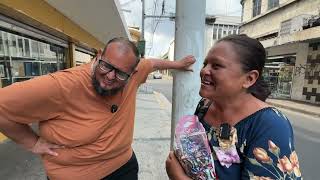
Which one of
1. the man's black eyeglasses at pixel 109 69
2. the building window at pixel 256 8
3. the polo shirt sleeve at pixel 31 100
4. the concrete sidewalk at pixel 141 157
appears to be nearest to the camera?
the polo shirt sleeve at pixel 31 100

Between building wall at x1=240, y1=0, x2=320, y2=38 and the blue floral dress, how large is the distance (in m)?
16.3

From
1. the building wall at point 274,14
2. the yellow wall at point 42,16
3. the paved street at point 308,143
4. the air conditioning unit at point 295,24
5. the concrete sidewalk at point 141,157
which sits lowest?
the paved street at point 308,143

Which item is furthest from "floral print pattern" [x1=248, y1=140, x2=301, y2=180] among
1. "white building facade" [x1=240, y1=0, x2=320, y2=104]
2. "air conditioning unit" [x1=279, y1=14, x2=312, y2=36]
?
"air conditioning unit" [x1=279, y1=14, x2=312, y2=36]

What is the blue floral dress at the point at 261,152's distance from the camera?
1103mm

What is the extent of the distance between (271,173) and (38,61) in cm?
787

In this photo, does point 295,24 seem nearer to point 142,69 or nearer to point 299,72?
point 299,72

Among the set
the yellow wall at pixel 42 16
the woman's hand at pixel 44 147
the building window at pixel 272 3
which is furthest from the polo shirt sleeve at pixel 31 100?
the building window at pixel 272 3

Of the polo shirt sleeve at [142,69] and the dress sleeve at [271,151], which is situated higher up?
the polo shirt sleeve at [142,69]

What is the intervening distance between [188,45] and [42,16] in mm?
5030

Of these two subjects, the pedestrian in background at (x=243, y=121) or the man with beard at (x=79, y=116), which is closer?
the pedestrian in background at (x=243, y=121)

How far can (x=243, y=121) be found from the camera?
1.26 m

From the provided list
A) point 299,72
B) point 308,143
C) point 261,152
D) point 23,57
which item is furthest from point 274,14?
point 261,152

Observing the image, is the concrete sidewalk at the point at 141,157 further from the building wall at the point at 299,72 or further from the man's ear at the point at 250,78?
the building wall at the point at 299,72

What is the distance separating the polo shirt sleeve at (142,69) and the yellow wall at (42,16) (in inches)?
120
